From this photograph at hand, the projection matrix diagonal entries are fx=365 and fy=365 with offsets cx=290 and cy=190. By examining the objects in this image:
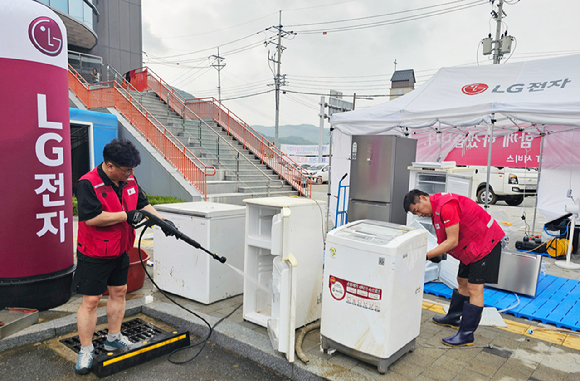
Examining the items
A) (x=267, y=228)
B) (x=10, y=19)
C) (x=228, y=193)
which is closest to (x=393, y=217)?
(x=267, y=228)

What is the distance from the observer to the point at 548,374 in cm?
301

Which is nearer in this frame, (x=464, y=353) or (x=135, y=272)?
(x=464, y=353)

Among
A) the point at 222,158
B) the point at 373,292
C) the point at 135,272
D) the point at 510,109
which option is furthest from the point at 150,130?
the point at 373,292

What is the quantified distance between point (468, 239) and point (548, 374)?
1.24 m

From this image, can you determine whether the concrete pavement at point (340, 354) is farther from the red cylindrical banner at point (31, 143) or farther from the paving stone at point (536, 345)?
the red cylindrical banner at point (31, 143)

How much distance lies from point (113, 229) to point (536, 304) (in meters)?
5.03

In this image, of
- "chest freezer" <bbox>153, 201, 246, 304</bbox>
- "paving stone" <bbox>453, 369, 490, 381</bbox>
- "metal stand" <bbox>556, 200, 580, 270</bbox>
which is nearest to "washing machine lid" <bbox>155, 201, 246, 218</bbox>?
"chest freezer" <bbox>153, 201, 246, 304</bbox>

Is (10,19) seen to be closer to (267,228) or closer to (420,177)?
(267,228)

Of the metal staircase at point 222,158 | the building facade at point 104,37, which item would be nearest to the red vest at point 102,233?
the metal staircase at point 222,158

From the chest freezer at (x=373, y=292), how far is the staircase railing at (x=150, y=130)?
861 cm

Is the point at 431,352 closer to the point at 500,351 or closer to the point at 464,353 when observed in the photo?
the point at 464,353

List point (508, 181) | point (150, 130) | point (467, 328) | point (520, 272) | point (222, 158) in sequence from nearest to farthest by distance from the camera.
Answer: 1. point (467, 328)
2. point (520, 272)
3. point (150, 130)
4. point (508, 181)
5. point (222, 158)

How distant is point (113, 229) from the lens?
117 inches

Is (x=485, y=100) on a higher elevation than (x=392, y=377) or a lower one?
higher
